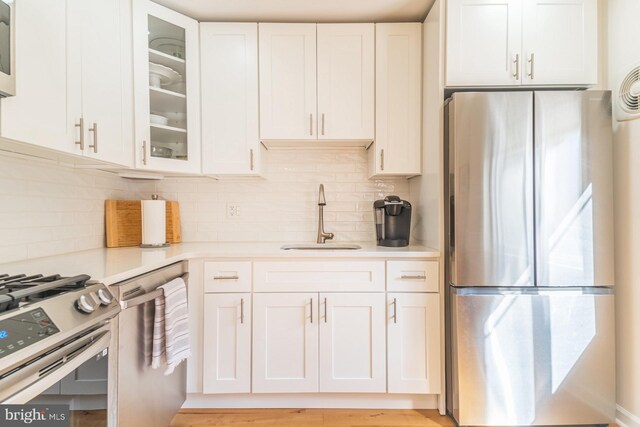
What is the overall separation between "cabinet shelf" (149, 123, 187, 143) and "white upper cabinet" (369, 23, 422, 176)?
1255 millimetres

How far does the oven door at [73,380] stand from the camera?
2.48ft

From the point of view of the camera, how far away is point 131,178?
2.27 metres

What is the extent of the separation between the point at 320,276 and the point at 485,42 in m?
1.62

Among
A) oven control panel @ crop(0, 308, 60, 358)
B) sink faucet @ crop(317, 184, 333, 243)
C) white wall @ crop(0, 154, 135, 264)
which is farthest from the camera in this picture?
sink faucet @ crop(317, 184, 333, 243)

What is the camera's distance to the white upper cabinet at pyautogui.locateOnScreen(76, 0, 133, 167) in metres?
1.41

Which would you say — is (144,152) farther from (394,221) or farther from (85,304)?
(394,221)

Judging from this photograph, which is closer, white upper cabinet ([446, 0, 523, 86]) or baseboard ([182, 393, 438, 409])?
white upper cabinet ([446, 0, 523, 86])

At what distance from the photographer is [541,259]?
1621 mm

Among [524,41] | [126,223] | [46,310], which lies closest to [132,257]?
[126,223]

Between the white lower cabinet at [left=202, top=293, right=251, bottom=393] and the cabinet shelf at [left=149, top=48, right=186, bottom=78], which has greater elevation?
the cabinet shelf at [left=149, top=48, right=186, bottom=78]

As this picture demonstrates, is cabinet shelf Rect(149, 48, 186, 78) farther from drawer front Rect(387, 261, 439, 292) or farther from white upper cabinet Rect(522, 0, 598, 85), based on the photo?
white upper cabinet Rect(522, 0, 598, 85)

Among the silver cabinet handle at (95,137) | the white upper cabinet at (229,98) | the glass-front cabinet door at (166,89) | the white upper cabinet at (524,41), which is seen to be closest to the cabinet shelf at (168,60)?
the glass-front cabinet door at (166,89)

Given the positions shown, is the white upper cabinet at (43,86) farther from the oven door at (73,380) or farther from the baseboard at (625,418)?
the baseboard at (625,418)

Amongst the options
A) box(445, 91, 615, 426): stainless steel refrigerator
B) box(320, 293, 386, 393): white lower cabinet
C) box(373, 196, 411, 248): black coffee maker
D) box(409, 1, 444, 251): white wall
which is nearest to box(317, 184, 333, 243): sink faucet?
box(373, 196, 411, 248): black coffee maker
